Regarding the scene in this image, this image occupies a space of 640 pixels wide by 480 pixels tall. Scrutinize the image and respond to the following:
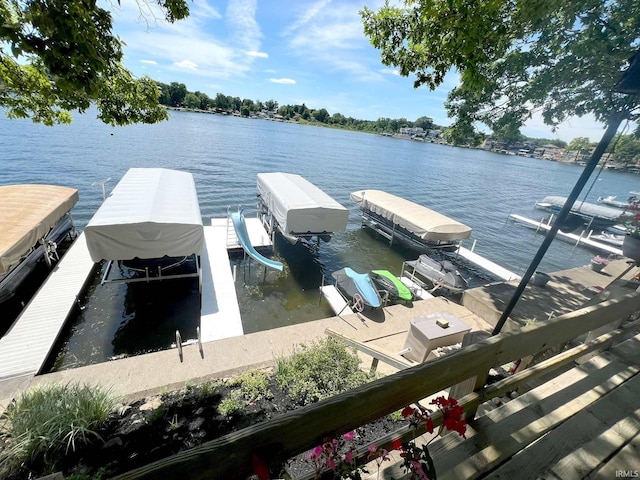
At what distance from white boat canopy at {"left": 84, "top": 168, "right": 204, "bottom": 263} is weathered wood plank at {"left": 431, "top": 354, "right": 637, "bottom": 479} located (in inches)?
328

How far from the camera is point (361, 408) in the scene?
1329 millimetres

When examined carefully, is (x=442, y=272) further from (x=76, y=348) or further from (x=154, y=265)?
(x=76, y=348)

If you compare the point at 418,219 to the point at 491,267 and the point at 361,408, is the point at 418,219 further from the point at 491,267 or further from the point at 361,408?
the point at 361,408

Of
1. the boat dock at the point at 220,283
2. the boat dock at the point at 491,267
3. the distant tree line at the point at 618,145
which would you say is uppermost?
the distant tree line at the point at 618,145

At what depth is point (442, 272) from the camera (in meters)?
12.5

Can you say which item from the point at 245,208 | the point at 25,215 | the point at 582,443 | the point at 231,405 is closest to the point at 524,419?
the point at 582,443

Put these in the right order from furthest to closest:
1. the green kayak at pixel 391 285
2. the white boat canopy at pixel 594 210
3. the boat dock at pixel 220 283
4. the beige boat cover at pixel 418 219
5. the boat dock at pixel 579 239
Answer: the white boat canopy at pixel 594 210, the boat dock at pixel 579 239, the beige boat cover at pixel 418 219, the green kayak at pixel 391 285, the boat dock at pixel 220 283

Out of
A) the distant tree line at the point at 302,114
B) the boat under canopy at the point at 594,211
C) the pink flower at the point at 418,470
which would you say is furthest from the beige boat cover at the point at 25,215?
the distant tree line at the point at 302,114

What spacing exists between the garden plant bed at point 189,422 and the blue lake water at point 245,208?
3903 mm

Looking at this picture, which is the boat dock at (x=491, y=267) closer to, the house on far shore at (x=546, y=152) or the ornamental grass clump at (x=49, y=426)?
the ornamental grass clump at (x=49, y=426)

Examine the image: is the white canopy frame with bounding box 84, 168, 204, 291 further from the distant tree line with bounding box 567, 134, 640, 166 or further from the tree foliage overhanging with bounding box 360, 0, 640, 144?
the distant tree line with bounding box 567, 134, 640, 166

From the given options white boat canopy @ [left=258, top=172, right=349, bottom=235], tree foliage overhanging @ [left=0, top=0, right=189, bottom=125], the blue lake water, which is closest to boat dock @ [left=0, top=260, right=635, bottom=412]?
the blue lake water

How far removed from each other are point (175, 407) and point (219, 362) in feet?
5.66

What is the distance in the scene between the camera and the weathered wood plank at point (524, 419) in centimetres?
178
